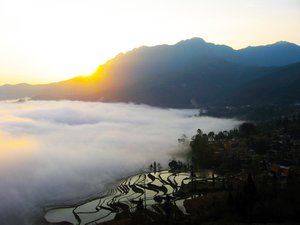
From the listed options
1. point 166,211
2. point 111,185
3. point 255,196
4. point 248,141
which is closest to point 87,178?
point 111,185

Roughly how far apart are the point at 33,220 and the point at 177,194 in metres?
47.3

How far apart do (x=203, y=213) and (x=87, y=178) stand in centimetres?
10443

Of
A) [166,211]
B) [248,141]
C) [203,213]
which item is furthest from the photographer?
[248,141]

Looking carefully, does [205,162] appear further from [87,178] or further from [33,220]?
[33,220]

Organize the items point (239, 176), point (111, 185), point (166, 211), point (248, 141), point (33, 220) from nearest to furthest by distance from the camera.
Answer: point (166, 211), point (33, 220), point (239, 176), point (111, 185), point (248, 141)

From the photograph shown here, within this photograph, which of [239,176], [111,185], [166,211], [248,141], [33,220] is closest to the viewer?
[166,211]

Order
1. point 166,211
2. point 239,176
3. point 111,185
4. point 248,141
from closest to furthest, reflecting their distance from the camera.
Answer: point 166,211
point 239,176
point 111,185
point 248,141

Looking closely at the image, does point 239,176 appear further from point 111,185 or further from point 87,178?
point 87,178

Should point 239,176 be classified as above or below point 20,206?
above

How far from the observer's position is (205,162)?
17712cm

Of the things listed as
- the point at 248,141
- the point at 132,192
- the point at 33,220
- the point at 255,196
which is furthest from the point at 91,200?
the point at 248,141

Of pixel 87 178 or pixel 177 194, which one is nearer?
pixel 177 194

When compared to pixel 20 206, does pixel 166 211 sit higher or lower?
higher

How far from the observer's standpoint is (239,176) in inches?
5610
